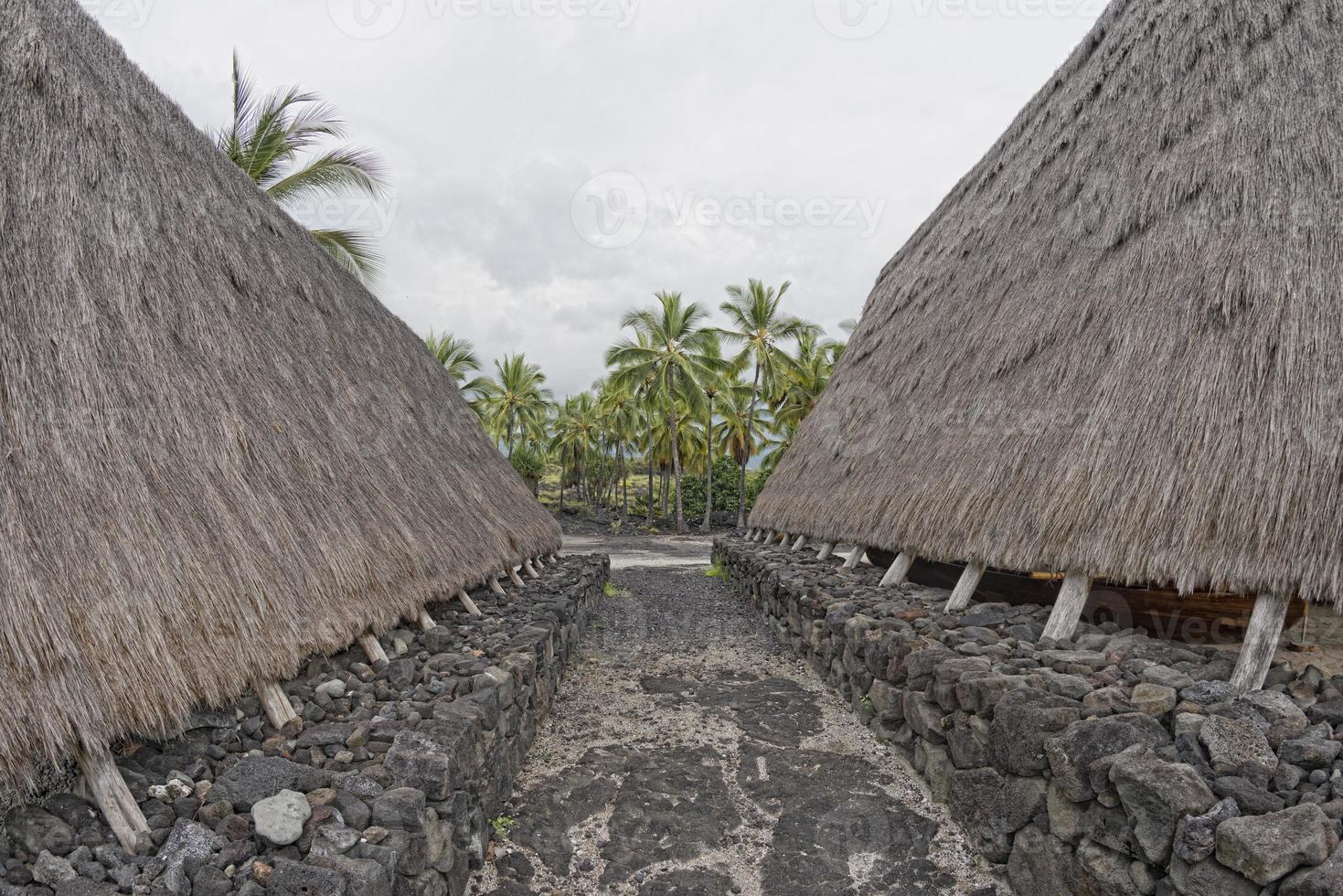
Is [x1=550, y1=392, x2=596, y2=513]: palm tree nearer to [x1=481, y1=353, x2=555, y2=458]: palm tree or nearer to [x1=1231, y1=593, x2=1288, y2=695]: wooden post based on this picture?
[x1=481, y1=353, x2=555, y2=458]: palm tree

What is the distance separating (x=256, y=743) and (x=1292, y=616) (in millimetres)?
6150

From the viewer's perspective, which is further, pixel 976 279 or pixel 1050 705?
pixel 976 279

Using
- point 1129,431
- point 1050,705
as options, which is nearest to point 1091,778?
point 1050,705

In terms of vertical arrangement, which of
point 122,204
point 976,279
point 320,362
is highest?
Answer: point 976,279

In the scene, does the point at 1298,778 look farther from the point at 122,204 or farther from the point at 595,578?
the point at 595,578

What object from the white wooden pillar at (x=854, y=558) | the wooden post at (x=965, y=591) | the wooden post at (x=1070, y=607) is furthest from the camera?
the white wooden pillar at (x=854, y=558)

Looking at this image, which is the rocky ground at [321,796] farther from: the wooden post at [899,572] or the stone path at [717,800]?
the wooden post at [899,572]

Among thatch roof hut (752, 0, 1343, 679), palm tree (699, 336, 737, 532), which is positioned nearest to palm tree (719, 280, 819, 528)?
palm tree (699, 336, 737, 532)

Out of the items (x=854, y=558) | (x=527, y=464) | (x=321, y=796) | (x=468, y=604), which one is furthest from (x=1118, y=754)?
(x=527, y=464)

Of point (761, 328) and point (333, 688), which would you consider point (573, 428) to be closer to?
point (761, 328)

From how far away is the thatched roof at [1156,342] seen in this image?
149 inches

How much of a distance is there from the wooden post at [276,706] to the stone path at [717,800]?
1.27 m

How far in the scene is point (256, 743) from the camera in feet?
10.9

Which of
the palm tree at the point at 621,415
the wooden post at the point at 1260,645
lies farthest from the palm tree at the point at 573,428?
the wooden post at the point at 1260,645
